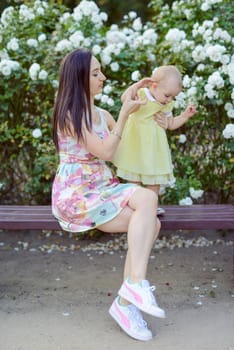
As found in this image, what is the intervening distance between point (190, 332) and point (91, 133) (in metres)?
1.09

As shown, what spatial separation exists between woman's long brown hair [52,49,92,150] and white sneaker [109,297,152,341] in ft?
2.83

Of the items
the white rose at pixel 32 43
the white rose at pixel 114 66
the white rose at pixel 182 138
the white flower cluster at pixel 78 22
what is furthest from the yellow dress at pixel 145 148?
the white rose at pixel 32 43

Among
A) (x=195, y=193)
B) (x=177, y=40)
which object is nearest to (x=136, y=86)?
(x=195, y=193)

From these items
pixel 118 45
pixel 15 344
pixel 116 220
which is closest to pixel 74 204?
pixel 116 220

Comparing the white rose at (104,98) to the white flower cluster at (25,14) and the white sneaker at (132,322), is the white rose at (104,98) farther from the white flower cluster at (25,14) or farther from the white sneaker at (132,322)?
the white sneaker at (132,322)

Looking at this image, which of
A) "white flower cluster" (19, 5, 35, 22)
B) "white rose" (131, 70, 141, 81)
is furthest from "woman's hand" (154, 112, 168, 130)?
"white flower cluster" (19, 5, 35, 22)

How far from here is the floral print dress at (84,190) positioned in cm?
341

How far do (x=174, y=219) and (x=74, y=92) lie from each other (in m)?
0.86

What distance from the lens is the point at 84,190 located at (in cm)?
347

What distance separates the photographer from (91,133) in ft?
11.1

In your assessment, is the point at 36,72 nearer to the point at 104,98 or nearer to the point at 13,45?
the point at 13,45

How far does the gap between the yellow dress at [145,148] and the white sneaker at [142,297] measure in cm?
63

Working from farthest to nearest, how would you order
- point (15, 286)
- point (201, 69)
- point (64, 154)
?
point (201, 69), point (15, 286), point (64, 154)

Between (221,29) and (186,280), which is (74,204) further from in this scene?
(221,29)
